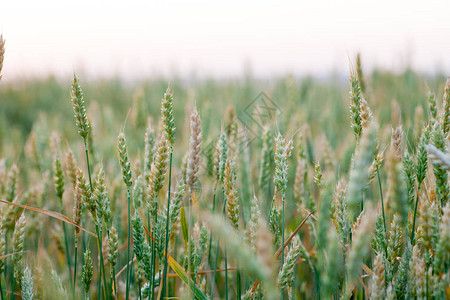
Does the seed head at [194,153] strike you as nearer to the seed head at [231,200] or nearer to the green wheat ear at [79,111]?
the seed head at [231,200]

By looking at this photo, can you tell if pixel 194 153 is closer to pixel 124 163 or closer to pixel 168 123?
pixel 168 123

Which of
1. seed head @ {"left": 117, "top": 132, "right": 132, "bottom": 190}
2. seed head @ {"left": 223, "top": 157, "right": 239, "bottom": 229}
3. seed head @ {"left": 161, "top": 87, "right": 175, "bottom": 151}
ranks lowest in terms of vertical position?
seed head @ {"left": 223, "top": 157, "right": 239, "bottom": 229}

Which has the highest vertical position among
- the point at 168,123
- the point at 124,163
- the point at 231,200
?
the point at 168,123

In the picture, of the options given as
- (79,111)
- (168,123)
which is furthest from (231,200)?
(79,111)

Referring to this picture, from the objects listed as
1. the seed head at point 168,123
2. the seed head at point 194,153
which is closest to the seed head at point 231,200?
the seed head at point 194,153

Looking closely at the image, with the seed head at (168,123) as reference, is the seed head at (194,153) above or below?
below

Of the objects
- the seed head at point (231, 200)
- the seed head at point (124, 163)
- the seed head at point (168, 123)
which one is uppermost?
the seed head at point (168, 123)

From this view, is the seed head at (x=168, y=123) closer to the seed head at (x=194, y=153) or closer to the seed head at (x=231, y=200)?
the seed head at (x=194, y=153)

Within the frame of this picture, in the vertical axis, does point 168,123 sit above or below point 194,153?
above

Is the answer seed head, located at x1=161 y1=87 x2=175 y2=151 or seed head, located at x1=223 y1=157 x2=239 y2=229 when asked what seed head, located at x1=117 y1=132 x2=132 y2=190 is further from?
seed head, located at x1=223 y1=157 x2=239 y2=229

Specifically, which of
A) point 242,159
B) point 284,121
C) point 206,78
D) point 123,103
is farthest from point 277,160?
point 206,78

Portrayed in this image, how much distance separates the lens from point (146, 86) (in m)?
7.59

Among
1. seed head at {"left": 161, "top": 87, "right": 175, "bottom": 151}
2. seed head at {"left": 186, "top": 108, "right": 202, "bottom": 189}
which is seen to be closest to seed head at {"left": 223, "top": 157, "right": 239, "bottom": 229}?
seed head at {"left": 186, "top": 108, "right": 202, "bottom": 189}

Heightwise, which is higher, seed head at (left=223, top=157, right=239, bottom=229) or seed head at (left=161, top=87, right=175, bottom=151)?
seed head at (left=161, top=87, right=175, bottom=151)
